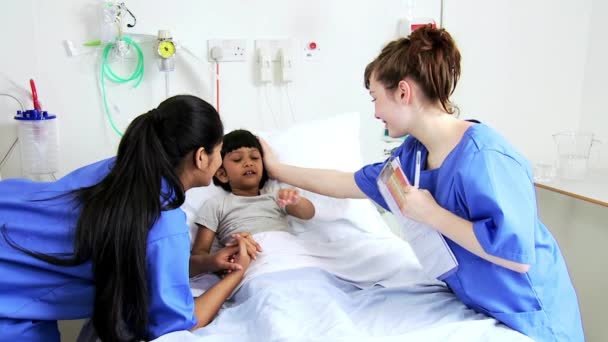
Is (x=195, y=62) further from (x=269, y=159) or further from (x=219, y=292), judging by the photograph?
(x=219, y=292)

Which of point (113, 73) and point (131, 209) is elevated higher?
point (113, 73)

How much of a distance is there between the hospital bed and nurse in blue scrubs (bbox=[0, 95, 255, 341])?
4.3 inches

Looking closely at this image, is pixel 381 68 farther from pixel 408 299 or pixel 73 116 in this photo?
pixel 73 116

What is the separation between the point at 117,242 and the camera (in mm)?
1009

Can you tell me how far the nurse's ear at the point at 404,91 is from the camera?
1.24 metres

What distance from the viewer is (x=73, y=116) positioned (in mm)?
1888

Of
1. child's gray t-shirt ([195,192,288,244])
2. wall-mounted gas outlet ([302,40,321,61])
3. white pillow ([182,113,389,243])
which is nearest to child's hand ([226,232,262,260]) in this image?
child's gray t-shirt ([195,192,288,244])

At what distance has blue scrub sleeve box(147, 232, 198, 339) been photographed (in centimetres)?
106

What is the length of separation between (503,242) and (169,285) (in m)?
0.72

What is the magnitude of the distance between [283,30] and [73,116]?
878 millimetres

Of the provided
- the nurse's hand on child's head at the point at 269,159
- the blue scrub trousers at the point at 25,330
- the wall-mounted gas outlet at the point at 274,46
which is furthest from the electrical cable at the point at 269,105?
the blue scrub trousers at the point at 25,330

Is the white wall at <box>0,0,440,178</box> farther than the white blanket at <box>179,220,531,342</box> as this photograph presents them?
Yes

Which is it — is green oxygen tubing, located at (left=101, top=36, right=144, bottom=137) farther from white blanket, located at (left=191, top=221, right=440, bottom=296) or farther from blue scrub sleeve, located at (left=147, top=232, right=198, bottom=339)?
blue scrub sleeve, located at (left=147, top=232, right=198, bottom=339)

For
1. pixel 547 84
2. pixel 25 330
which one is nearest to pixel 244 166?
pixel 25 330
